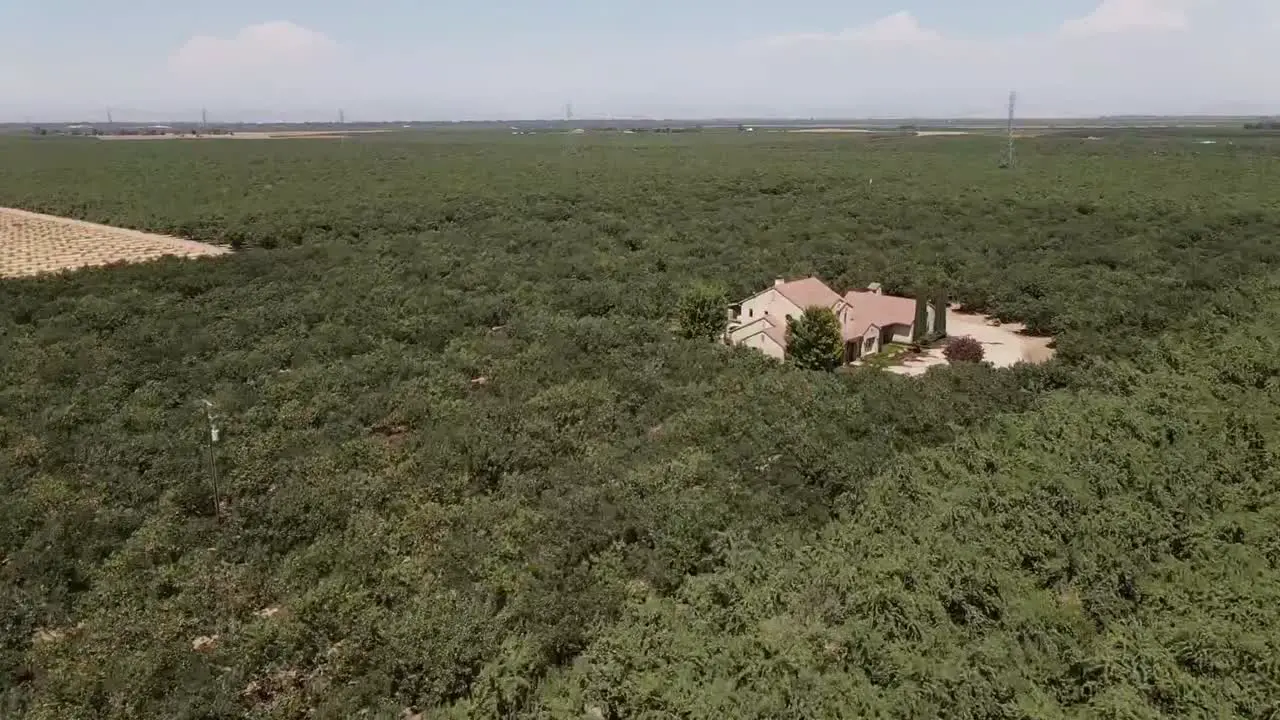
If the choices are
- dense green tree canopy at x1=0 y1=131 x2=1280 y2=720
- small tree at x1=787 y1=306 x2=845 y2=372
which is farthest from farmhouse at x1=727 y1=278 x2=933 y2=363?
dense green tree canopy at x1=0 y1=131 x2=1280 y2=720

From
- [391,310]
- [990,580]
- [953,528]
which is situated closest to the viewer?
[990,580]

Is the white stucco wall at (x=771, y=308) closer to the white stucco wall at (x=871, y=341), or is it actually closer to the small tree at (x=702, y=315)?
the small tree at (x=702, y=315)

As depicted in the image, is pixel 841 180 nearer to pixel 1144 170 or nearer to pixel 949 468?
pixel 1144 170

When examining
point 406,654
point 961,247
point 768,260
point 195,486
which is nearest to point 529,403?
point 195,486

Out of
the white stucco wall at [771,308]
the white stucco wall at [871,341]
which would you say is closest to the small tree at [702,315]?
the white stucco wall at [771,308]

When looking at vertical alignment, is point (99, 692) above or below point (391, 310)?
below

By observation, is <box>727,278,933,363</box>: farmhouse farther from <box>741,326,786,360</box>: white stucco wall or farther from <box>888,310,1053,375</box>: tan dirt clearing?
<box>888,310,1053,375</box>: tan dirt clearing
